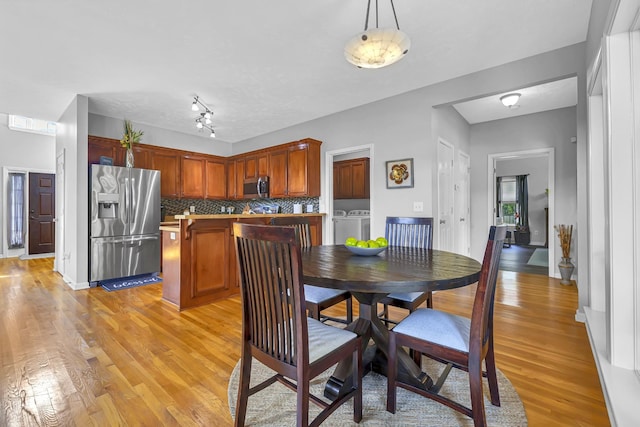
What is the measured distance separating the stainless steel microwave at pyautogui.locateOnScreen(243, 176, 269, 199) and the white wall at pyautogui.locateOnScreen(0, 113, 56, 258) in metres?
5.11

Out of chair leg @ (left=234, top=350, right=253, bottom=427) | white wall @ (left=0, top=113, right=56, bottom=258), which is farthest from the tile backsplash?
white wall @ (left=0, top=113, right=56, bottom=258)

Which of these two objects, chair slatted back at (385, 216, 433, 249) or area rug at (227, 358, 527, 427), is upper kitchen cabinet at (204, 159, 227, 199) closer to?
chair slatted back at (385, 216, 433, 249)

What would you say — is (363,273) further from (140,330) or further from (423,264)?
(140,330)

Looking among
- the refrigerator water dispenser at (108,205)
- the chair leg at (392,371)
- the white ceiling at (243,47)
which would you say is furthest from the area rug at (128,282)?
the chair leg at (392,371)

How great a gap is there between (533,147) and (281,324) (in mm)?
5155

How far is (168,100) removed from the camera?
13.2 ft

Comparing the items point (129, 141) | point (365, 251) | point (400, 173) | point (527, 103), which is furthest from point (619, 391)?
point (129, 141)

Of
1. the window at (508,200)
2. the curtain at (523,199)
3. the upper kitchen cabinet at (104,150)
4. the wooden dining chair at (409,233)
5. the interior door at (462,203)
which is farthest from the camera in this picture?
the window at (508,200)

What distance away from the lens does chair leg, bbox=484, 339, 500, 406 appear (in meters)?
1.49

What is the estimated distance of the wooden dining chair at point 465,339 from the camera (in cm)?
123

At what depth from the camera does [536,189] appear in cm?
905

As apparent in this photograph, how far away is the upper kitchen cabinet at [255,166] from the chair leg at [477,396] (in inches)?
183

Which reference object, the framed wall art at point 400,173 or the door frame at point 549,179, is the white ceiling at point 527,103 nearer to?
the door frame at point 549,179

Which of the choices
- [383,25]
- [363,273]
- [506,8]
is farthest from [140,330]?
[506,8]
